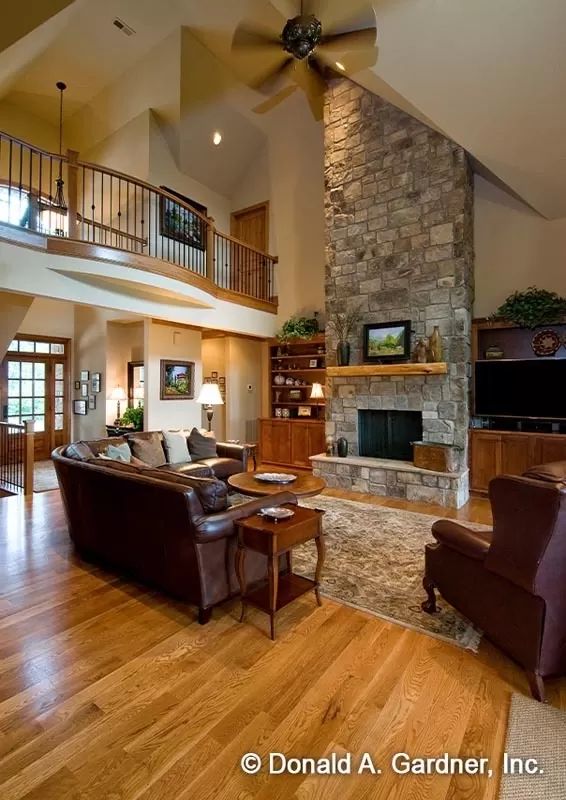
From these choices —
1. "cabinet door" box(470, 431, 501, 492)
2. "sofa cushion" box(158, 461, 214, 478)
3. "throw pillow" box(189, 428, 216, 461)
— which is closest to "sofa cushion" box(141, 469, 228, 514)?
"sofa cushion" box(158, 461, 214, 478)

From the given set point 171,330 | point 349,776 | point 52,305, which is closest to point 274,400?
point 171,330

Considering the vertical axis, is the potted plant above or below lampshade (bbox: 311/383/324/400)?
above

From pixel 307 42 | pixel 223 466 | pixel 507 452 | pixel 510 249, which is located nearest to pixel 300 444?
pixel 223 466

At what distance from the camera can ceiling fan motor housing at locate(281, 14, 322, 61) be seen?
4.17m

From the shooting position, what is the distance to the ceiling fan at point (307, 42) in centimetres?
415

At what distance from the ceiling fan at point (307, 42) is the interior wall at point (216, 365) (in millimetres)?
4691

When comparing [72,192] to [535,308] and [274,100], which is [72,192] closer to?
[274,100]

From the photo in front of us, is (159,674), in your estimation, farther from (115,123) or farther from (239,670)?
(115,123)

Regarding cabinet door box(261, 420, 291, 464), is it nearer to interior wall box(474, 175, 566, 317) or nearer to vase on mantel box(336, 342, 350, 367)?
vase on mantel box(336, 342, 350, 367)

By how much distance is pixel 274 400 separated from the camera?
8.23 metres

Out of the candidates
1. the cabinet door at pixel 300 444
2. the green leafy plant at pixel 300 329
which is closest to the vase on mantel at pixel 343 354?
the green leafy plant at pixel 300 329

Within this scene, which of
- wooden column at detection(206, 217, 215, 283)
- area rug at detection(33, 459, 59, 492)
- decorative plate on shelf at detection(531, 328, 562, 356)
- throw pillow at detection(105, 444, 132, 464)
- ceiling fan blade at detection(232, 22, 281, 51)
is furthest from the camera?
wooden column at detection(206, 217, 215, 283)

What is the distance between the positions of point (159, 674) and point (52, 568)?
1726 millimetres

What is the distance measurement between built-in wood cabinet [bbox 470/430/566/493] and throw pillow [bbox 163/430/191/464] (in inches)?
155
